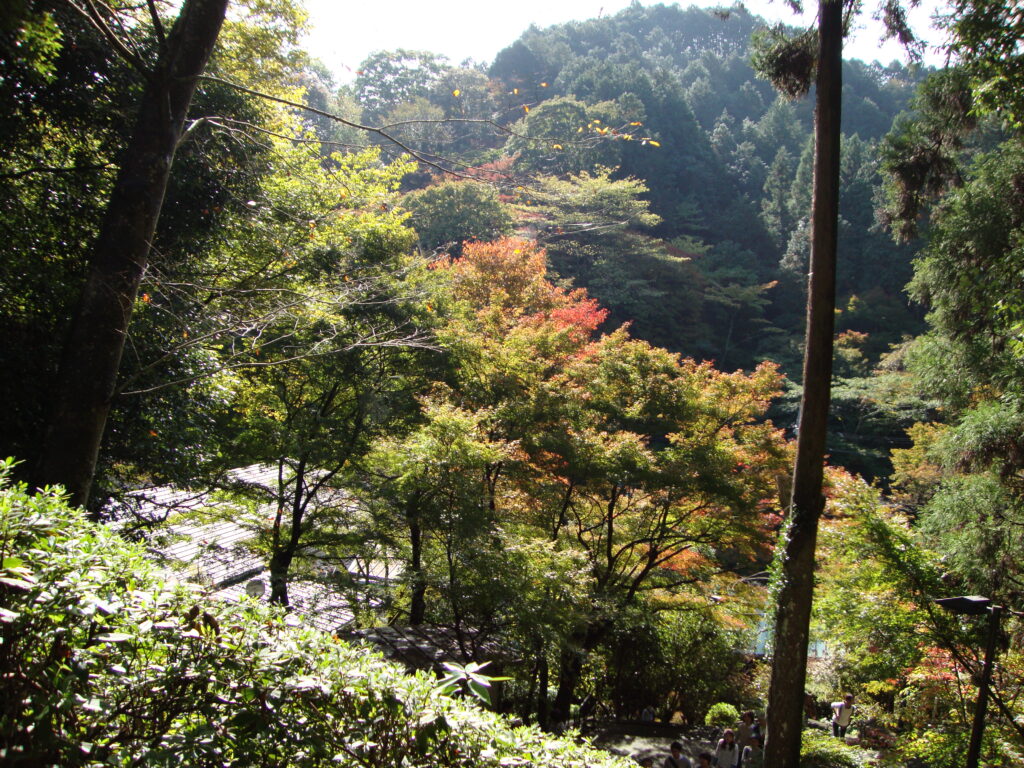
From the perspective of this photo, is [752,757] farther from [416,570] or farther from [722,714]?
[416,570]

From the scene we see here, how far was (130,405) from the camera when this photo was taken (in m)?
5.25

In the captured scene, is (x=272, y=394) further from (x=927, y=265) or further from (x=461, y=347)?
(x=927, y=265)

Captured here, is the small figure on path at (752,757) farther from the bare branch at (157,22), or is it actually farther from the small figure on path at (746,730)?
the bare branch at (157,22)

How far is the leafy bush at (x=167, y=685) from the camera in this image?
67.3 inches

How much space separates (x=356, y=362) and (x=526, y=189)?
5.82m

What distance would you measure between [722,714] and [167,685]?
43.2 ft

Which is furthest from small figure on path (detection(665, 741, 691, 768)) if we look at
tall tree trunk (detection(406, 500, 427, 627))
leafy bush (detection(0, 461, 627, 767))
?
leafy bush (detection(0, 461, 627, 767))

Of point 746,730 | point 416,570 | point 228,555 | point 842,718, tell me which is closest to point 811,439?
point 416,570

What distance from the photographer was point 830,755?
8383 mm

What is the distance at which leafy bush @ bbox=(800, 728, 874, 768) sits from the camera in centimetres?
808

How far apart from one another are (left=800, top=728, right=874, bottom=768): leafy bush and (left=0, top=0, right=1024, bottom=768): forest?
58 millimetres

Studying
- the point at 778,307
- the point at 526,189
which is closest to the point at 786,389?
the point at 778,307

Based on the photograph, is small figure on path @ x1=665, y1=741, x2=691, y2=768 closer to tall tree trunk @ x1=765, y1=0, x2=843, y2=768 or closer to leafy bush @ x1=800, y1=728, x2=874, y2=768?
leafy bush @ x1=800, y1=728, x2=874, y2=768

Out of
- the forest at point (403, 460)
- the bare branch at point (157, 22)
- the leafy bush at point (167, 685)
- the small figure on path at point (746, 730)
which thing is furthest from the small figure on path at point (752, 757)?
the bare branch at point (157, 22)
